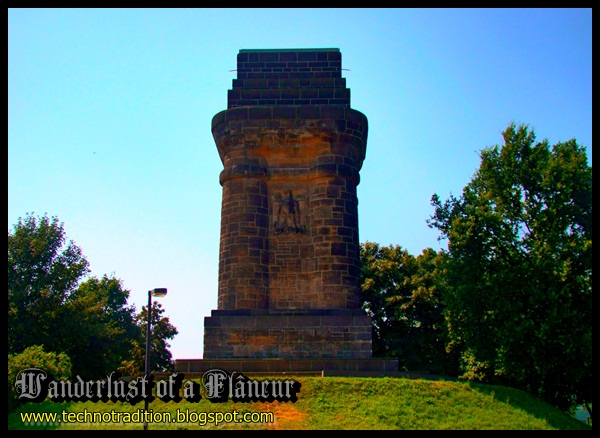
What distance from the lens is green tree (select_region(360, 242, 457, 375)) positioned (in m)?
32.4

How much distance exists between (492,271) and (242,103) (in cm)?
986

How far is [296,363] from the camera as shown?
1642 centimetres

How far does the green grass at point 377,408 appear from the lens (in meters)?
12.6

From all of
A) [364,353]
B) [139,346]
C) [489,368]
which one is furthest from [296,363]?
[139,346]

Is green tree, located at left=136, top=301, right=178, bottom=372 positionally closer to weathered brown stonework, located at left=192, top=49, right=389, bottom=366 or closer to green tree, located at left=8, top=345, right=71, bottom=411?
green tree, located at left=8, top=345, right=71, bottom=411

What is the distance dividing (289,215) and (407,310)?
54.1 ft

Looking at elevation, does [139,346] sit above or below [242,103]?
below

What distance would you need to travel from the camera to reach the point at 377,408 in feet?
43.7

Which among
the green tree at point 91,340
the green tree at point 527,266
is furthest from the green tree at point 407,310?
the green tree at point 91,340

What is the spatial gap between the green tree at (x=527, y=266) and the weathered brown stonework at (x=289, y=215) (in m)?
4.92

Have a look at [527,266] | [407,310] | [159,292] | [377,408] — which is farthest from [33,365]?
[407,310]

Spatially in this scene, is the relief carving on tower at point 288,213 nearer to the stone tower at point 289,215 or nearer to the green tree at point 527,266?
the stone tower at point 289,215

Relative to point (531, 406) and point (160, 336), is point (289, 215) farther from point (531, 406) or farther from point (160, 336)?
point (160, 336)
